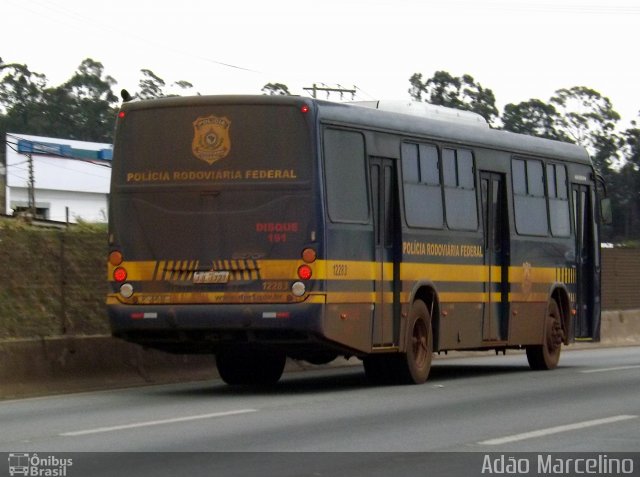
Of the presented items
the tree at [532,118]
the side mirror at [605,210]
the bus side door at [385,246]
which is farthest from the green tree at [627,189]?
the bus side door at [385,246]

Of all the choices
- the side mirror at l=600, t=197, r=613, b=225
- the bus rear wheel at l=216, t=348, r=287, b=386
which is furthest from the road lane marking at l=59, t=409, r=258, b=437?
the side mirror at l=600, t=197, r=613, b=225

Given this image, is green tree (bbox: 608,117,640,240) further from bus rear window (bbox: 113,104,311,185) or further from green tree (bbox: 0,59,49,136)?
bus rear window (bbox: 113,104,311,185)

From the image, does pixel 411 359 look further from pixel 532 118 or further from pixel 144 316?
pixel 532 118

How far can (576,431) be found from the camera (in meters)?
12.3

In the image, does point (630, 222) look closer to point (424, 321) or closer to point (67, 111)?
point (67, 111)

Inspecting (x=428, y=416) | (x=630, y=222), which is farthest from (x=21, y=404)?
(x=630, y=222)

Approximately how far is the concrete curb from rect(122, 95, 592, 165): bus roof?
10.2ft

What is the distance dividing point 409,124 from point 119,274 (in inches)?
165

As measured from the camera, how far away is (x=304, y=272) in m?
15.4

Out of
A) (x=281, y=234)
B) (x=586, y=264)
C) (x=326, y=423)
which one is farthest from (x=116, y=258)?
(x=586, y=264)

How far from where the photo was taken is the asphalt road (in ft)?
34.7

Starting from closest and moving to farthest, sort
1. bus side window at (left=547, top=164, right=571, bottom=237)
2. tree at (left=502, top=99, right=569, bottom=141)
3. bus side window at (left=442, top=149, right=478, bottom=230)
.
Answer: bus side window at (left=442, top=149, right=478, bottom=230) → bus side window at (left=547, top=164, right=571, bottom=237) → tree at (left=502, top=99, right=569, bottom=141)

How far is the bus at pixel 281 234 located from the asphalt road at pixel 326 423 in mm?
705

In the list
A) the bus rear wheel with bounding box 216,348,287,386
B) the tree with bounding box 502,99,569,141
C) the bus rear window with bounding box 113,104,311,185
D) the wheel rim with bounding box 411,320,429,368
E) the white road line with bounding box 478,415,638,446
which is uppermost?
the tree with bounding box 502,99,569,141
